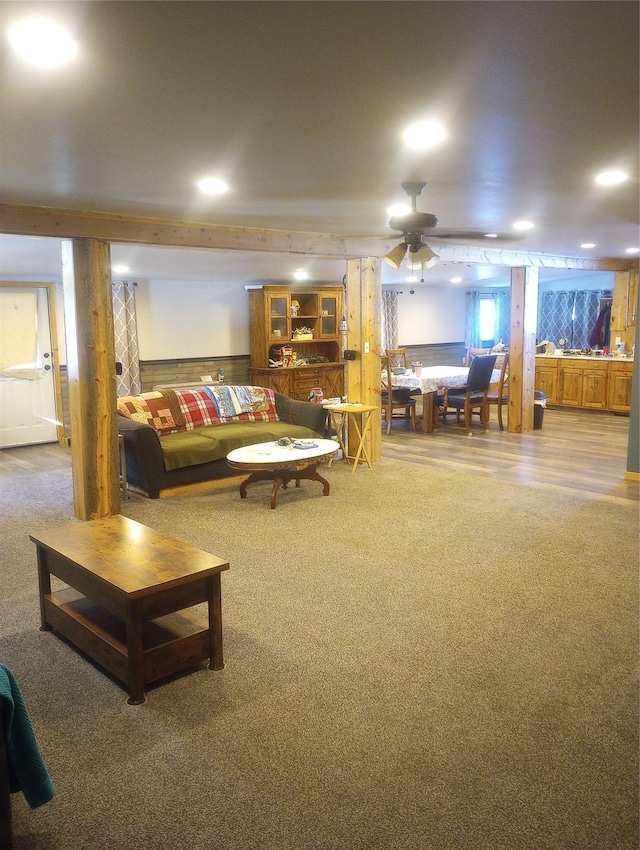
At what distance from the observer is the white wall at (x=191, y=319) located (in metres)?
8.59

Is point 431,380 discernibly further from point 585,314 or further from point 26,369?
point 26,369

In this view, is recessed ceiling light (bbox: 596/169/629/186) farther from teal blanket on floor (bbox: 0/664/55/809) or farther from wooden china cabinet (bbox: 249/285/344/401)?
wooden china cabinet (bbox: 249/285/344/401)

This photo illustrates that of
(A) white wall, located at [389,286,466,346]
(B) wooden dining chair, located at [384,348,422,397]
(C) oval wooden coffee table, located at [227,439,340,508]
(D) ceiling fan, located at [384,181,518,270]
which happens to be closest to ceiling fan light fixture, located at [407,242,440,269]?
(D) ceiling fan, located at [384,181,518,270]

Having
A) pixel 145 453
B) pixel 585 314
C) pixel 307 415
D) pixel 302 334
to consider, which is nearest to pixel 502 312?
pixel 585 314

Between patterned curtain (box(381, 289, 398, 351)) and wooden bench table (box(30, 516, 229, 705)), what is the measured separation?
8.51 meters

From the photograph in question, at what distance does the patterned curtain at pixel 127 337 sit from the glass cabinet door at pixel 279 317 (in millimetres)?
1917

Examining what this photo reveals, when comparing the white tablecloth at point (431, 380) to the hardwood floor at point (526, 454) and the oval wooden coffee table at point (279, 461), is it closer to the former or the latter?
the hardwood floor at point (526, 454)

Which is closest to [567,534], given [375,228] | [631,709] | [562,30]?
[631,709]

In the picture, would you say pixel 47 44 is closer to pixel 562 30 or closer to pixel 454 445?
pixel 562 30

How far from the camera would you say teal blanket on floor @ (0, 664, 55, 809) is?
1739mm

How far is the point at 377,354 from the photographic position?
631 cm

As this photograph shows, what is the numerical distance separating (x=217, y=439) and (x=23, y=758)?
387cm

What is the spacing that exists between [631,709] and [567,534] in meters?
1.92

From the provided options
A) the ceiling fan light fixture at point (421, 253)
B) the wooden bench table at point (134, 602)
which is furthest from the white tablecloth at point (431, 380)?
the wooden bench table at point (134, 602)
